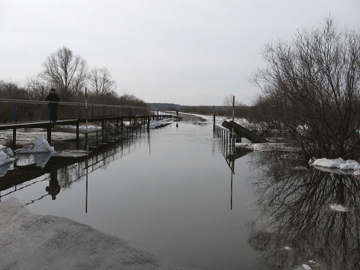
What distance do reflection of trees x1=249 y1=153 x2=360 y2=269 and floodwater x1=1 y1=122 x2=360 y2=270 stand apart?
0.01 metres

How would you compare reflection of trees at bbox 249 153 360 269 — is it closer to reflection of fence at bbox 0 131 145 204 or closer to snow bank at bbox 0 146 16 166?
reflection of fence at bbox 0 131 145 204

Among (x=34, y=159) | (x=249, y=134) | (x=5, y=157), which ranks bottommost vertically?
(x=34, y=159)

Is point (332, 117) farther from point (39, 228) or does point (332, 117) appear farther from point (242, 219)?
point (39, 228)

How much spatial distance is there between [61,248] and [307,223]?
12.3ft

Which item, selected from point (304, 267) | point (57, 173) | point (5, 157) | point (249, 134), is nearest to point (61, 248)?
point (304, 267)

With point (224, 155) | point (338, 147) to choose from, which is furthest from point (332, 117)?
point (224, 155)

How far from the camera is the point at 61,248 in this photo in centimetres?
418

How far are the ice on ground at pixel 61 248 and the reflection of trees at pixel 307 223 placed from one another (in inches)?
59.6

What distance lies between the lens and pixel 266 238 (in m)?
4.62

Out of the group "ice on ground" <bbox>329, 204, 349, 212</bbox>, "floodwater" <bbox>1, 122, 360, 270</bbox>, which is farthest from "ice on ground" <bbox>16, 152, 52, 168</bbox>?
"ice on ground" <bbox>329, 204, 349, 212</bbox>

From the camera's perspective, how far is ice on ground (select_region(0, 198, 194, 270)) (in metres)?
3.75

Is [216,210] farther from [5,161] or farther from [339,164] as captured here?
[5,161]

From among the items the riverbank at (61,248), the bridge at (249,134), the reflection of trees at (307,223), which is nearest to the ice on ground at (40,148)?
the riverbank at (61,248)

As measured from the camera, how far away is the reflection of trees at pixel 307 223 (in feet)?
13.1
